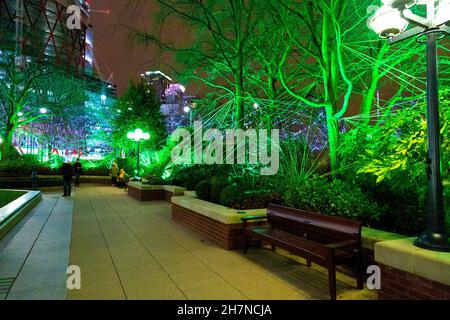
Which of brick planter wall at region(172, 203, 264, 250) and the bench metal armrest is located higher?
the bench metal armrest

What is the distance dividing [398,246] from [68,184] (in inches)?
614

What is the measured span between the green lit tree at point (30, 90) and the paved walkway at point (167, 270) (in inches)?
885

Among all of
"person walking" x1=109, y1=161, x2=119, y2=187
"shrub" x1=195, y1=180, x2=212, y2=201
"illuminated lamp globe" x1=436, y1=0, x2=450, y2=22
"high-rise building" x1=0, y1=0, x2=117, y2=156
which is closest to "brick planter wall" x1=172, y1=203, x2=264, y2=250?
"shrub" x1=195, y1=180, x2=212, y2=201

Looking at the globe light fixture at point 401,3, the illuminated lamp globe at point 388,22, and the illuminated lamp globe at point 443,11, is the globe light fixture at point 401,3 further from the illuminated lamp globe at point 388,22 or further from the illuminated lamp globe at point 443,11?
the illuminated lamp globe at point 443,11

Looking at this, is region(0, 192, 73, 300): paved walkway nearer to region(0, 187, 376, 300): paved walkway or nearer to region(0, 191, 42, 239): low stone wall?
region(0, 187, 376, 300): paved walkway

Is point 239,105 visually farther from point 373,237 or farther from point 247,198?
Answer: point 373,237

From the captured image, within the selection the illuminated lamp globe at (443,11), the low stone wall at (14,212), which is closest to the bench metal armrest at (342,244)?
the illuminated lamp globe at (443,11)

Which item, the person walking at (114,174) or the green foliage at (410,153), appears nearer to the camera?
the green foliage at (410,153)

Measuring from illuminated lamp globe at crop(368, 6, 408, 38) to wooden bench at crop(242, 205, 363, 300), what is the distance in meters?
2.42

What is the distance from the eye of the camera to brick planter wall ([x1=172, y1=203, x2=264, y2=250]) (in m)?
5.85

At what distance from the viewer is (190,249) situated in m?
5.89

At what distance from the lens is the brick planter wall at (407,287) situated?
2.93 meters

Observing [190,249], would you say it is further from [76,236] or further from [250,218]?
[76,236]
